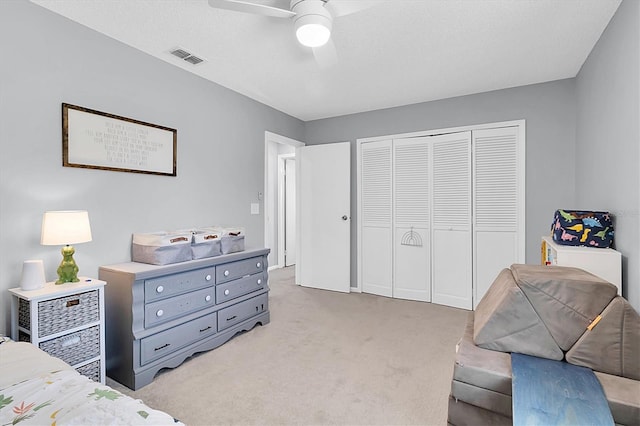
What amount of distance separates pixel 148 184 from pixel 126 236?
1.54 feet

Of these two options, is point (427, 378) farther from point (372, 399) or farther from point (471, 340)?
point (471, 340)

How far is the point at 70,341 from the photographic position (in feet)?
6.22

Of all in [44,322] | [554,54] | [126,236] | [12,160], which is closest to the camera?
[44,322]

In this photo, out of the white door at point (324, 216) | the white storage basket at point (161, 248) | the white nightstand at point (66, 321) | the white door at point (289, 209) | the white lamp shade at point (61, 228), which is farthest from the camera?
the white door at point (289, 209)

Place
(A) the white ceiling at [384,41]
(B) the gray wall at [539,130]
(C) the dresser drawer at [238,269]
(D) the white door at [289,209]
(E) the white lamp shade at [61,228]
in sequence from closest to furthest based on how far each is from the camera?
(E) the white lamp shade at [61,228], (A) the white ceiling at [384,41], (C) the dresser drawer at [238,269], (B) the gray wall at [539,130], (D) the white door at [289,209]

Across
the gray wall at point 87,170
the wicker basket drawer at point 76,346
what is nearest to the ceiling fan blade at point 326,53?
the gray wall at point 87,170

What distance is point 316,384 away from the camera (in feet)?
7.09

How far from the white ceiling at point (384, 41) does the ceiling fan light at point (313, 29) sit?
0.32 m

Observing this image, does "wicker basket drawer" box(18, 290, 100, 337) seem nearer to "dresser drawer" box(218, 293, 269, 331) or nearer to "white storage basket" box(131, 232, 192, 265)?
"white storage basket" box(131, 232, 192, 265)

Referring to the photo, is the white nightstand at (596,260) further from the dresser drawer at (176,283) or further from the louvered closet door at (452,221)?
the dresser drawer at (176,283)

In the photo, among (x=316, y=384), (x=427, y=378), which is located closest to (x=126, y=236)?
(x=316, y=384)

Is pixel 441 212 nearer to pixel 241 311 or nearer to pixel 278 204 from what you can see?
pixel 241 311

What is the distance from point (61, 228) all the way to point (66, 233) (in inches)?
1.5

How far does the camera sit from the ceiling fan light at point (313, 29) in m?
1.83
